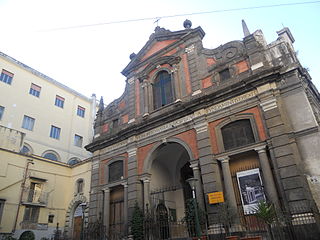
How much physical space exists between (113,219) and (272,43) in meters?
14.0

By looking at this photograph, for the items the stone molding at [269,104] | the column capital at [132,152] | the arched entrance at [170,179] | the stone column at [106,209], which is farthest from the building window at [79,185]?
the stone molding at [269,104]

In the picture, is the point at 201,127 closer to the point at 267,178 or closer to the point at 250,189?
the point at 250,189

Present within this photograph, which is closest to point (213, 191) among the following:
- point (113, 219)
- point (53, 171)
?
point (113, 219)

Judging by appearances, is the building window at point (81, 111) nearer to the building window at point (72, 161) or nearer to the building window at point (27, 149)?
the building window at point (72, 161)

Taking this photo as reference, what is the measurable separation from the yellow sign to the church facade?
44mm

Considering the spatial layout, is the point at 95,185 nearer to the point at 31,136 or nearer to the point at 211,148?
the point at 211,148

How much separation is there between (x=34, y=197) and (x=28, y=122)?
28.6 feet

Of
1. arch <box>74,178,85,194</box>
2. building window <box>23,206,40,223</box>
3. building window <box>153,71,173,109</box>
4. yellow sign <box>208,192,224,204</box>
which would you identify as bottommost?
yellow sign <box>208,192,224,204</box>

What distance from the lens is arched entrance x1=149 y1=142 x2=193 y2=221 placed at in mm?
15672

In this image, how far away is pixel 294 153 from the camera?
10656 mm

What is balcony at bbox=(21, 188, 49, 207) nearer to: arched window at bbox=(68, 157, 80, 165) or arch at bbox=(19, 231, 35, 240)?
arch at bbox=(19, 231, 35, 240)

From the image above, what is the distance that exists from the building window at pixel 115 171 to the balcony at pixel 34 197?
6.21 m

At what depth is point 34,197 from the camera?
19.1m

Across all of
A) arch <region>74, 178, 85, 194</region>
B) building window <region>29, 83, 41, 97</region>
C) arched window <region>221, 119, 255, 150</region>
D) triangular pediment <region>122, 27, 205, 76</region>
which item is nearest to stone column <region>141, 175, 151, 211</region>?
arched window <region>221, 119, 255, 150</region>
